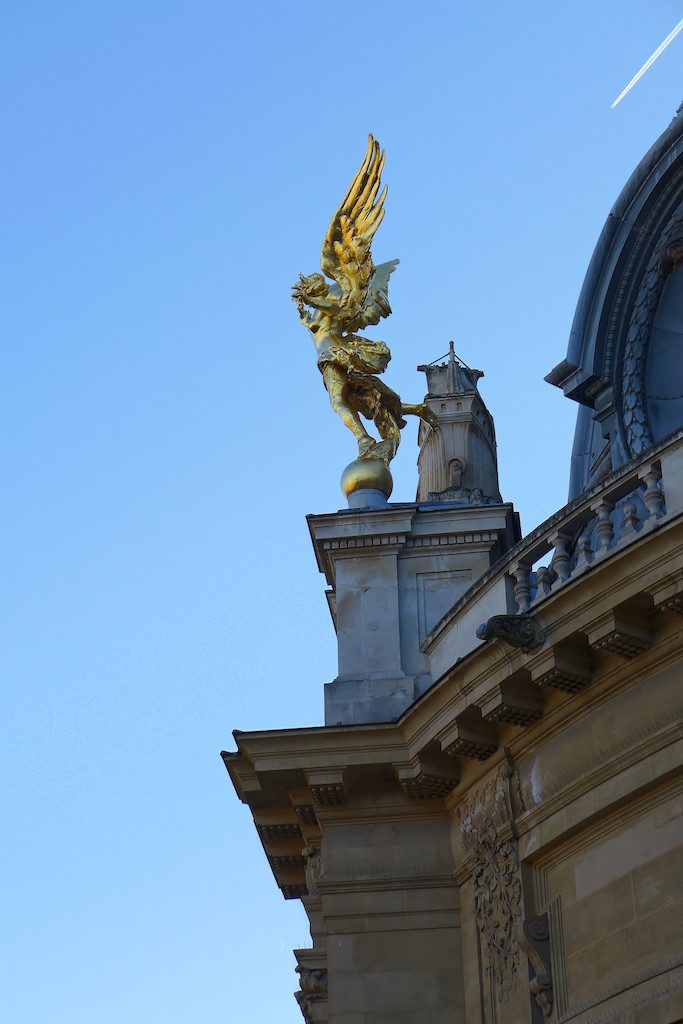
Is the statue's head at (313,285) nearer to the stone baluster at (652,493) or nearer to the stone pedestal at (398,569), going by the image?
the stone pedestal at (398,569)

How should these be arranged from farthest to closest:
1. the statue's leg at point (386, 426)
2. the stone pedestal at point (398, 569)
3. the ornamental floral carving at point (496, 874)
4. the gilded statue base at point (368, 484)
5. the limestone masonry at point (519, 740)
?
1. the statue's leg at point (386, 426)
2. the gilded statue base at point (368, 484)
3. the stone pedestal at point (398, 569)
4. the ornamental floral carving at point (496, 874)
5. the limestone masonry at point (519, 740)

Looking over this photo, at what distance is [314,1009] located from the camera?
16.1 metres

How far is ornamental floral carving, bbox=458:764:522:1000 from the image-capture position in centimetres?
1448

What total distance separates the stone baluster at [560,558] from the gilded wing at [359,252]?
4.36 meters

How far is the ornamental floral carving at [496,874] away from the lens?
47.5 feet

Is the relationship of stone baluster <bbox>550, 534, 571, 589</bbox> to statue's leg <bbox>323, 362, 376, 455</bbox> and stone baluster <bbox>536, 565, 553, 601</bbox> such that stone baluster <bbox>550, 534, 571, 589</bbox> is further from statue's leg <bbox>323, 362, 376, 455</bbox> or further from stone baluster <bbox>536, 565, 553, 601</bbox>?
statue's leg <bbox>323, 362, 376, 455</bbox>

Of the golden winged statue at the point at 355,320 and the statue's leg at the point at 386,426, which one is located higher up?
the golden winged statue at the point at 355,320

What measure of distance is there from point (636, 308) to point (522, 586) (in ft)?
14.0

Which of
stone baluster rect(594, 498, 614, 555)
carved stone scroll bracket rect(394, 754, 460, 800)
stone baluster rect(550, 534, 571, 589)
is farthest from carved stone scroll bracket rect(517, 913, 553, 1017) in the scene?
stone baluster rect(594, 498, 614, 555)

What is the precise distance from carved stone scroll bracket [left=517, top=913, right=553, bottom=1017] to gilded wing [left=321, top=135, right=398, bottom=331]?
6.53 meters

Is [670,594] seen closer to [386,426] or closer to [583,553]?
[583,553]

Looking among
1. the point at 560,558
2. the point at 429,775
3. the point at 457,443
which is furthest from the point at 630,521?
the point at 457,443

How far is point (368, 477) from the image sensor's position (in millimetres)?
17844

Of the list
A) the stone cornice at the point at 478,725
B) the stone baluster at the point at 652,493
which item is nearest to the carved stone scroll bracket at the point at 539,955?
the stone cornice at the point at 478,725
